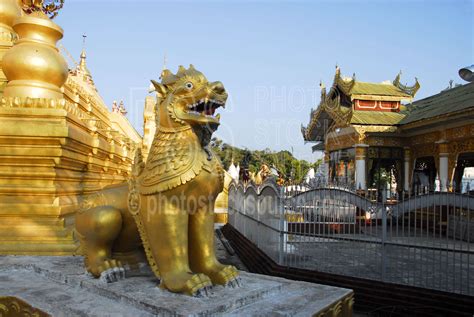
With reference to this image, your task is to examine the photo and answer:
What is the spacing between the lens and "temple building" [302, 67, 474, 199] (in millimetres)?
13398

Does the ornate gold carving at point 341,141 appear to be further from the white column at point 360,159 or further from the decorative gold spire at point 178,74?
the decorative gold spire at point 178,74

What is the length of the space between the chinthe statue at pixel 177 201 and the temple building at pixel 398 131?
35.6 feet

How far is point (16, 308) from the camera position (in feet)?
9.98

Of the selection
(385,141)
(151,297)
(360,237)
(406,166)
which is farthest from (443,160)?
(151,297)

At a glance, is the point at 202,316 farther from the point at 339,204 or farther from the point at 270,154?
the point at 270,154

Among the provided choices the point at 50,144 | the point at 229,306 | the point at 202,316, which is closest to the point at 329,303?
the point at 229,306

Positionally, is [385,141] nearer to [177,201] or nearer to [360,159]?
[360,159]

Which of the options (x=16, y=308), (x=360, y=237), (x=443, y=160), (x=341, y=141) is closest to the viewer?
(x=16, y=308)

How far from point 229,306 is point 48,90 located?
169 inches

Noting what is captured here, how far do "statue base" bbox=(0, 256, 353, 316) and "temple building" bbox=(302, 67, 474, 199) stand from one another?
10453mm

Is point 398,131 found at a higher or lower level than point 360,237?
higher

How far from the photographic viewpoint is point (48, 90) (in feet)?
17.8

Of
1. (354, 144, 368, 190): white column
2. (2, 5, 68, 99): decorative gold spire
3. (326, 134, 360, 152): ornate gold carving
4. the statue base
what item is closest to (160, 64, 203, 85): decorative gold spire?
the statue base

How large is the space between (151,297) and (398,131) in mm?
15523
